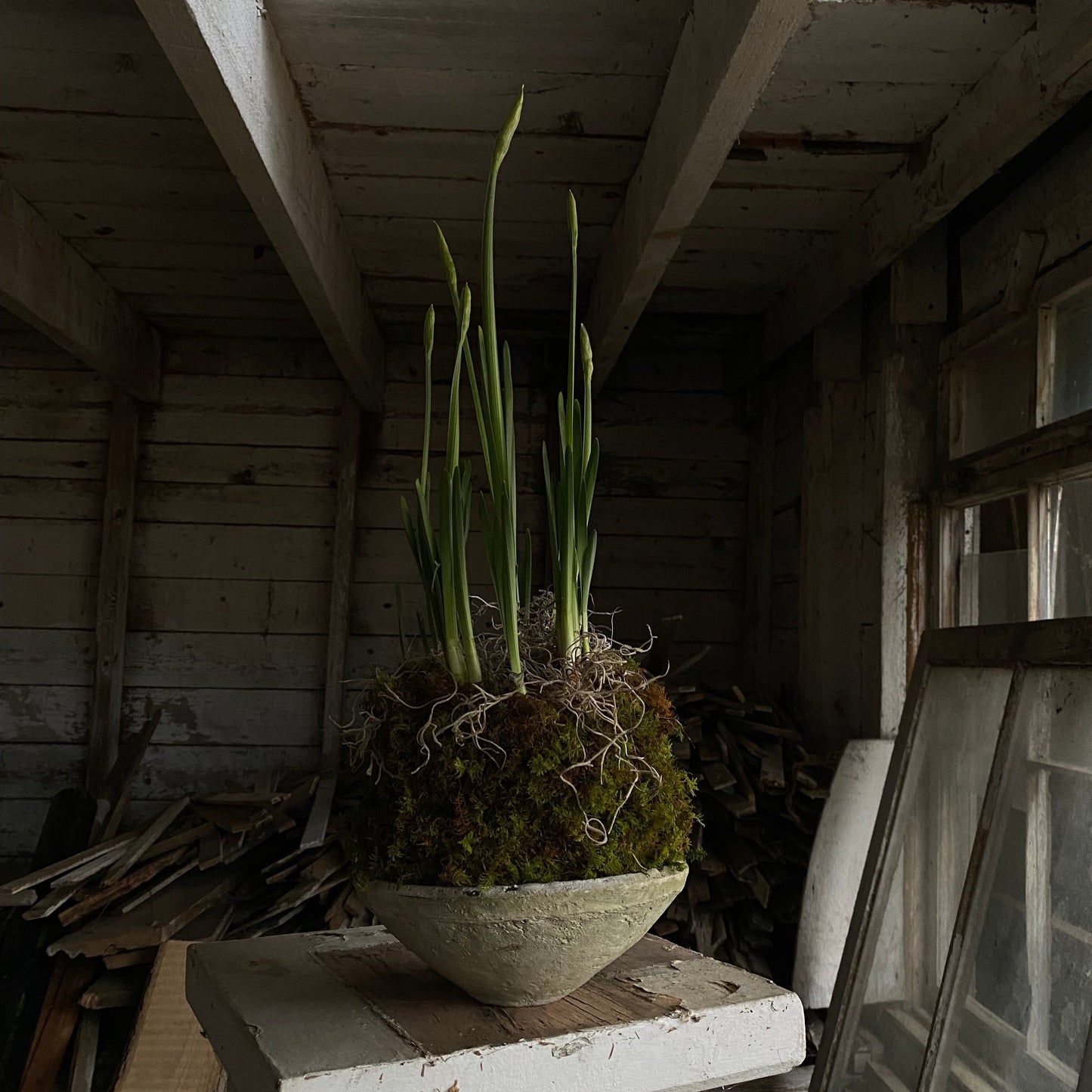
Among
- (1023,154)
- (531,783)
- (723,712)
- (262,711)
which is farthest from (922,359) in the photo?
(262,711)

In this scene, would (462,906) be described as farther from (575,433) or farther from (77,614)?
(77,614)

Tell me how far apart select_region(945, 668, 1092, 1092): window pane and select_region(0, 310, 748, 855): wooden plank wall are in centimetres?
213

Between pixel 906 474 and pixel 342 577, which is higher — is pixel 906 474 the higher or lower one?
the higher one

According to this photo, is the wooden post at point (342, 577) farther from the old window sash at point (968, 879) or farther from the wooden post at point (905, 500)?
the old window sash at point (968, 879)

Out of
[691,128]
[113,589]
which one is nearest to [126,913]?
[113,589]

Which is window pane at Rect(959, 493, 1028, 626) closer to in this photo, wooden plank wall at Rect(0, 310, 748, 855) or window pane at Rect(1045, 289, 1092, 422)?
window pane at Rect(1045, 289, 1092, 422)

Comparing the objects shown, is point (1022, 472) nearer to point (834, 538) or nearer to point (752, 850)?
point (834, 538)

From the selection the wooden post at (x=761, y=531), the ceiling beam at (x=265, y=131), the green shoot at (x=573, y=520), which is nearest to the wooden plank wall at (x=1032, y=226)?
the wooden post at (x=761, y=531)

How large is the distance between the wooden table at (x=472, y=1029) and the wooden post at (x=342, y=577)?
2803 millimetres

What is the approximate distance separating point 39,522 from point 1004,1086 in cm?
365

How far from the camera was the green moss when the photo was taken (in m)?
0.98

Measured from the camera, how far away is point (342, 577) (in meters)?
3.98

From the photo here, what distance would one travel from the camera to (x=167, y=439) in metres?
4.08

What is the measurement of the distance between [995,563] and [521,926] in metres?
1.95
